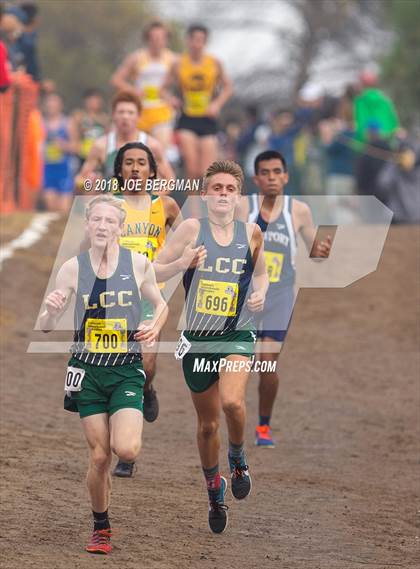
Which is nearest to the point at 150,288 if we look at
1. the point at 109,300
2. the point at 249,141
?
the point at 109,300

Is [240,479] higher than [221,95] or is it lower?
lower

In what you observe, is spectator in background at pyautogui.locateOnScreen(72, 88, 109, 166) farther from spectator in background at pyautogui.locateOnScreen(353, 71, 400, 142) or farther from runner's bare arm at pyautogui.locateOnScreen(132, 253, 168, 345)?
runner's bare arm at pyautogui.locateOnScreen(132, 253, 168, 345)

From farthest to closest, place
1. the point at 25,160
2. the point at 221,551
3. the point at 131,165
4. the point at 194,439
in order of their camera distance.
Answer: the point at 25,160, the point at 194,439, the point at 131,165, the point at 221,551

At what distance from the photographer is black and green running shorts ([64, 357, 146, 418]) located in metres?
7.50

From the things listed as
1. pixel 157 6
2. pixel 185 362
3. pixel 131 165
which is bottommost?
pixel 157 6

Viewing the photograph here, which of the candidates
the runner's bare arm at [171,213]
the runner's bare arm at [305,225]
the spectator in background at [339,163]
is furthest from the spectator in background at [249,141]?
the runner's bare arm at [171,213]

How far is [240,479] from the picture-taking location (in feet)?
28.0

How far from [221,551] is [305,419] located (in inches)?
187

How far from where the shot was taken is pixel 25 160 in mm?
19141

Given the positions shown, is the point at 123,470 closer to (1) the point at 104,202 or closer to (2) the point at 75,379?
(2) the point at 75,379

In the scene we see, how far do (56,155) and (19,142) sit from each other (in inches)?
126

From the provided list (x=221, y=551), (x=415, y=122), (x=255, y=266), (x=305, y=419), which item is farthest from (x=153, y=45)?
(x=415, y=122)

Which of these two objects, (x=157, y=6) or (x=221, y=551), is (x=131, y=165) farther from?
(x=157, y=6)

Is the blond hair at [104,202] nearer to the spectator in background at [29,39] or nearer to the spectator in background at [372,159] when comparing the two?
the spectator in background at [29,39]
